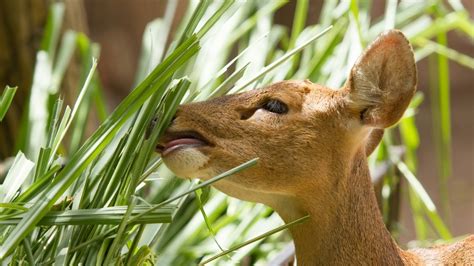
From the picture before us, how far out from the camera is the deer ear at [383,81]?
142 centimetres

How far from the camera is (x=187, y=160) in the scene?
4.41 feet

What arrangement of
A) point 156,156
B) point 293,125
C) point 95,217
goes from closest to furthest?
point 95,217, point 293,125, point 156,156

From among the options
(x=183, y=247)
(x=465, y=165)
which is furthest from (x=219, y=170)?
(x=465, y=165)

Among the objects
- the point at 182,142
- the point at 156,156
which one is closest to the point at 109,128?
the point at 182,142

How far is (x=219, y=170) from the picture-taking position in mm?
1377

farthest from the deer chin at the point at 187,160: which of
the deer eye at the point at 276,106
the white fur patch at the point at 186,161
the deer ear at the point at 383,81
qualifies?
the deer ear at the point at 383,81

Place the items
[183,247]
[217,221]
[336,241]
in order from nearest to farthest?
1. [336,241]
2. [183,247]
3. [217,221]

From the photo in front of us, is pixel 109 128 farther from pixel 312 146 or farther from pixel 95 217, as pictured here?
pixel 312 146

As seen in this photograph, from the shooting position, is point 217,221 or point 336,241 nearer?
point 336,241

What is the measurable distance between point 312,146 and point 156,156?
30cm

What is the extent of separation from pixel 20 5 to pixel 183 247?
0.97 metres

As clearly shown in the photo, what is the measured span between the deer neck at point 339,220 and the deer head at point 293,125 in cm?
2

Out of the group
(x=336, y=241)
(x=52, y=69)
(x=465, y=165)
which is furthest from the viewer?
(x=465, y=165)

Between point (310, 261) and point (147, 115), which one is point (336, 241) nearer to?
point (310, 261)
